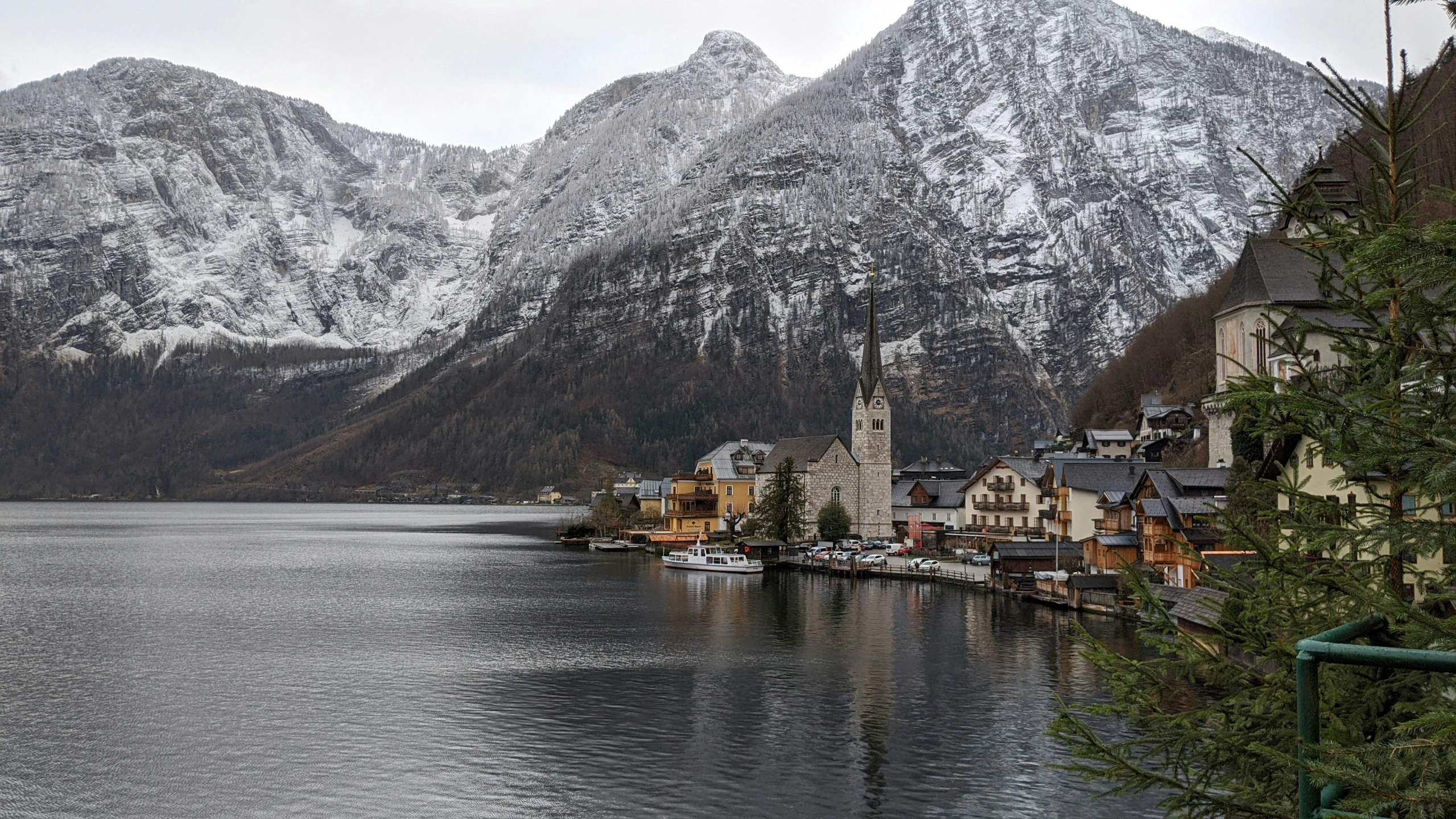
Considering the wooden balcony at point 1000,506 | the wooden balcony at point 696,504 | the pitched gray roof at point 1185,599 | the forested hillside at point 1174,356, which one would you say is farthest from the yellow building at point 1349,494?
the wooden balcony at point 696,504

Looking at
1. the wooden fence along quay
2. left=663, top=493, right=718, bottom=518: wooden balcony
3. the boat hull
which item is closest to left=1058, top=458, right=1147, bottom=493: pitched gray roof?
the wooden fence along quay

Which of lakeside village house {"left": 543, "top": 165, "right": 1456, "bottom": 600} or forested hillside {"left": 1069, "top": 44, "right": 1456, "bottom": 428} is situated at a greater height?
forested hillside {"left": 1069, "top": 44, "right": 1456, "bottom": 428}

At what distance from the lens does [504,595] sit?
87438 mm

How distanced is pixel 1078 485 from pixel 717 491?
5879 centimetres

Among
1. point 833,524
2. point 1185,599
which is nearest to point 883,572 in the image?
point 833,524

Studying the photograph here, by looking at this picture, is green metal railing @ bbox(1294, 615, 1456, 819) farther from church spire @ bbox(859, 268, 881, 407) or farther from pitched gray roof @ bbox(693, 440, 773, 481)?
pitched gray roof @ bbox(693, 440, 773, 481)

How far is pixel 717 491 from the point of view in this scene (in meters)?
142

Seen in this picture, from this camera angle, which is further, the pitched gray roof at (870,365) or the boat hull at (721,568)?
the pitched gray roof at (870,365)

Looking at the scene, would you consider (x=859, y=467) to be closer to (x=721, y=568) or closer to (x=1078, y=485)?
(x=721, y=568)

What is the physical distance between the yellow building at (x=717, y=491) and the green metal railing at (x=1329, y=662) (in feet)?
432

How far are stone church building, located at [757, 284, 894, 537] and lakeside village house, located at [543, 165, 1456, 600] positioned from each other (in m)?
0.15

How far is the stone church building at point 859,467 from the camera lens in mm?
127438

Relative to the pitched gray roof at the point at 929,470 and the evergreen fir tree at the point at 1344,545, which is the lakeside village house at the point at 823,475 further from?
the evergreen fir tree at the point at 1344,545

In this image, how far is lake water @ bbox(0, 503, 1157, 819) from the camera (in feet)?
111
